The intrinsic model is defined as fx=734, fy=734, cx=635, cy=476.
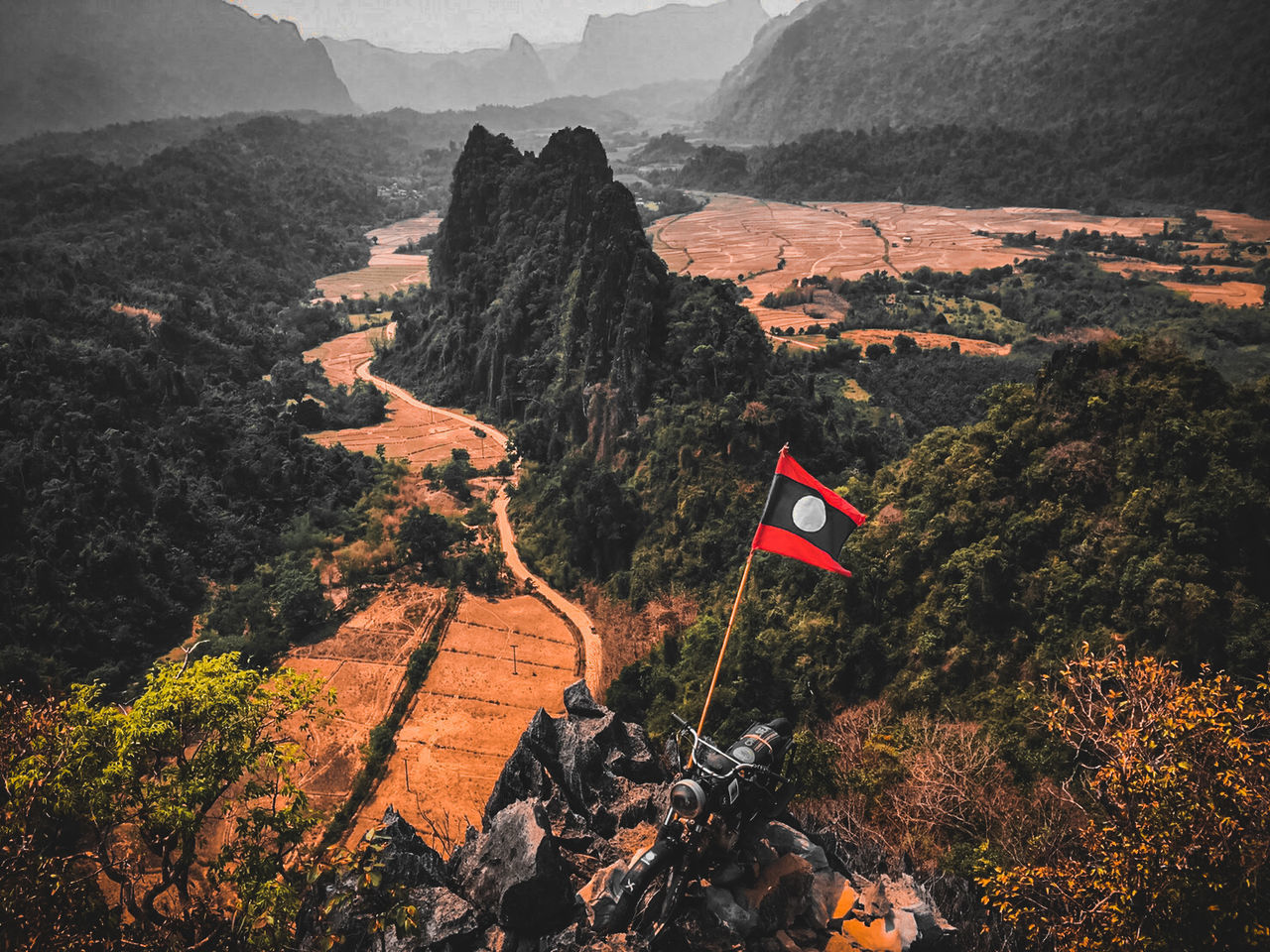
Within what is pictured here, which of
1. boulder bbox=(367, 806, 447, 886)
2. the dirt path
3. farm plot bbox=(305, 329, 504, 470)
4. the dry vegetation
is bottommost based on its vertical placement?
the dirt path

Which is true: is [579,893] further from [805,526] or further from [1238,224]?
[1238,224]

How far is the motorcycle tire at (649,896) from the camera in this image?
41.7 ft

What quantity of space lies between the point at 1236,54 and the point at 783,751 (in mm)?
207985

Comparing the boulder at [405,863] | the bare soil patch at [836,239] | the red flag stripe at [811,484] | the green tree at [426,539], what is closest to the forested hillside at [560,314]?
the green tree at [426,539]

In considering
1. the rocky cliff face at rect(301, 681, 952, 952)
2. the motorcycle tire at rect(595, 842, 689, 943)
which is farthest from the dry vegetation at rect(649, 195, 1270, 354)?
the motorcycle tire at rect(595, 842, 689, 943)

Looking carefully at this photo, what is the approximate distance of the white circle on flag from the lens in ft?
50.2

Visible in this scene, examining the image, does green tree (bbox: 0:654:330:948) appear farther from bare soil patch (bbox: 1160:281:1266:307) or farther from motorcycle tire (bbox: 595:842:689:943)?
bare soil patch (bbox: 1160:281:1266:307)

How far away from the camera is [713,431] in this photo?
4222 centimetres

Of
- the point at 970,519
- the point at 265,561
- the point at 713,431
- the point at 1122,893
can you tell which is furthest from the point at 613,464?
the point at 1122,893

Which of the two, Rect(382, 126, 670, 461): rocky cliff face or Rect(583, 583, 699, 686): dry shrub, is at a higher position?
Rect(382, 126, 670, 461): rocky cliff face

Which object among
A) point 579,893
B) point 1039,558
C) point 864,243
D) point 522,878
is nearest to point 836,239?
point 864,243

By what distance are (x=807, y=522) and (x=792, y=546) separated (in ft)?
2.02

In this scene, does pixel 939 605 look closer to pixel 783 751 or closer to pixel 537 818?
pixel 783 751

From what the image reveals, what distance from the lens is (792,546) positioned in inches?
602
